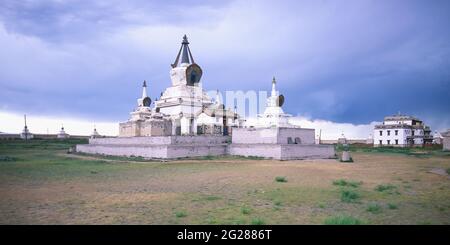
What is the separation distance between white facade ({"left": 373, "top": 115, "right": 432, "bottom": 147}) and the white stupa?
106 feet

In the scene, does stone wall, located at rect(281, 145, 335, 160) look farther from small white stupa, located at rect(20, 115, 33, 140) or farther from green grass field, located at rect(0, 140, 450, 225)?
small white stupa, located at rect(20, 115, 33, 140)

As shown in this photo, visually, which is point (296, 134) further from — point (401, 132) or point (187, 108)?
point (401, 132)

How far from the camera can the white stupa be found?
109 feet

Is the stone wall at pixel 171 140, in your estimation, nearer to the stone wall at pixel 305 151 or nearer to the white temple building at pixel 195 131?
the white temple building at pixel 195 131

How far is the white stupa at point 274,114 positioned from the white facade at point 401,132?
32.3 metres

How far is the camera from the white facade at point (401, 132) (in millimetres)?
57438

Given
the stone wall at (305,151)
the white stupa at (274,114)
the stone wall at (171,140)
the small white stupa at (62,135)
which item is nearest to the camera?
the stone wall at (305,151)

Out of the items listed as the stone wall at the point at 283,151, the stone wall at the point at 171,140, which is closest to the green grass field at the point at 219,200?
the stone wall at the point at 283,151

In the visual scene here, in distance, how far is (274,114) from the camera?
110 feet

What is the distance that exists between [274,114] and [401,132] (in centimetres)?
3378

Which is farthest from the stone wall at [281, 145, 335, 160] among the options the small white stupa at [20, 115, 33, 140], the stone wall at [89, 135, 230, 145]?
the small white stupa at [20, 115, 33, 140]

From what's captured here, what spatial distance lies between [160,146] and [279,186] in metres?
15.3

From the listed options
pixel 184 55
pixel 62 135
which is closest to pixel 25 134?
pixel 62 135

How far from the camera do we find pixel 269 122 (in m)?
33.2
